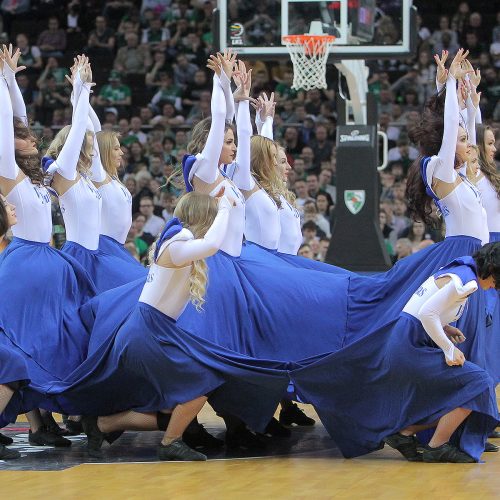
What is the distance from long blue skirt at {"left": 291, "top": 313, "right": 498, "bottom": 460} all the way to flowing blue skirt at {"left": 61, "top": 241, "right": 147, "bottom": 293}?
1.57 metres

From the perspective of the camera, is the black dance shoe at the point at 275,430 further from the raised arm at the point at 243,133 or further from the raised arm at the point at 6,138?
the raised arm at the point at 6,138

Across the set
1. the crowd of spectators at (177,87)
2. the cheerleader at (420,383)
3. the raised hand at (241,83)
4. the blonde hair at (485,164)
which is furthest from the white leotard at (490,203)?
the crowd of spectators at (177,87)

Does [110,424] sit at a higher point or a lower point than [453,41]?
lower

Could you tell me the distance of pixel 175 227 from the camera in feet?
20.4

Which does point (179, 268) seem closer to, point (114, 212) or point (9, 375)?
point (9, 375)

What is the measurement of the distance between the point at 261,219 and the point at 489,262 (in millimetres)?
1942

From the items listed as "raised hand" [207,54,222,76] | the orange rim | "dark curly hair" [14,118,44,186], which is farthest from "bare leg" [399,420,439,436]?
the orange rim

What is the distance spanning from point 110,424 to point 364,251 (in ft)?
18.2

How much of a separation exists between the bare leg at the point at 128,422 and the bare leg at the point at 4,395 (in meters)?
0.51

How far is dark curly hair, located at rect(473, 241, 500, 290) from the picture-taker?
243 inches

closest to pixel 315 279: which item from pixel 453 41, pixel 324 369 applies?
pixel 324 369

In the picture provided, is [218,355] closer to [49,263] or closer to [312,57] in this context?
[49,263]

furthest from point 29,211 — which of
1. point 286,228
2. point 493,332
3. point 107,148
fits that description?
point 493,332

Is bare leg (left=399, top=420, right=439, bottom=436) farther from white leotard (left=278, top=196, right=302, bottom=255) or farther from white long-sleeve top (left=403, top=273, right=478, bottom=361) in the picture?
white leotard (left=278, top=196, right=302, bottom=255)
